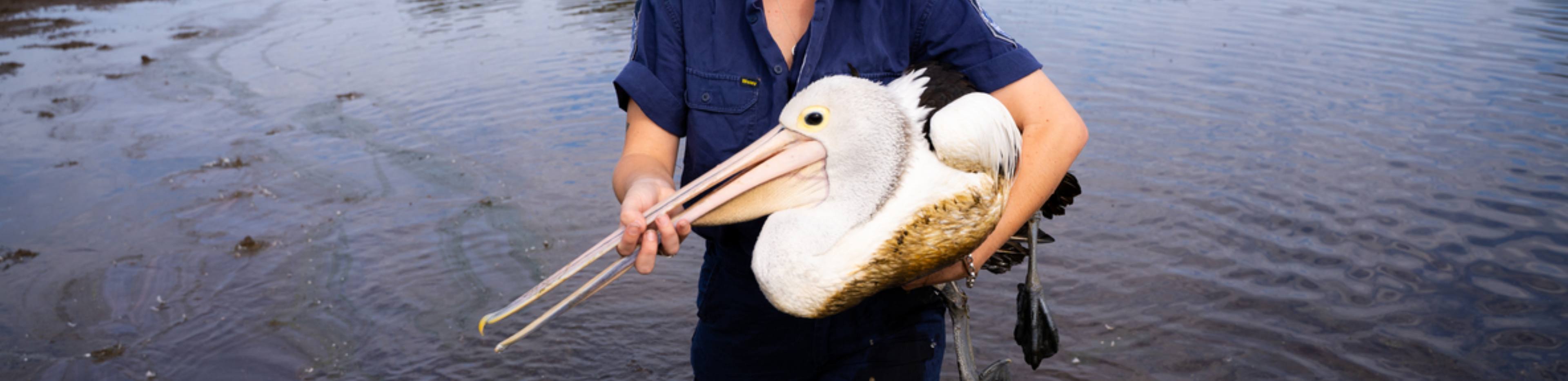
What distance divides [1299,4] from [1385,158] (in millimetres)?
7612

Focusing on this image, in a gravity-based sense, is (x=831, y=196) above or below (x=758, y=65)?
below

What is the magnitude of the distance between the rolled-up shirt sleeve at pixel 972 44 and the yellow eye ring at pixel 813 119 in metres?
0.40

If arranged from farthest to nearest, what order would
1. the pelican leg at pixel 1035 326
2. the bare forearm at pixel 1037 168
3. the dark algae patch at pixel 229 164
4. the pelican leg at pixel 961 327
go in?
the dark algae patch at pixel 229 164, the pelican leg at pixel 1035 326, the pelican leg at pixel 961 327, the bare forearm at pixel 1037 168

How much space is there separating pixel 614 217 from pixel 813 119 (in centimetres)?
421

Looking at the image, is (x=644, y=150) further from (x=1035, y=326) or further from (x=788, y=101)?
(x=1035, y=326)

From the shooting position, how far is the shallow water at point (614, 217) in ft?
14.1

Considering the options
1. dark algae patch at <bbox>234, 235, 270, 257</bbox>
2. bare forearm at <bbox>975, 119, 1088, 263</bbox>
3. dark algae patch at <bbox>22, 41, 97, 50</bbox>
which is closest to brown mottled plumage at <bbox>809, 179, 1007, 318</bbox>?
bare forearm at <bbox>975, 119, 1088, 263</bbox>

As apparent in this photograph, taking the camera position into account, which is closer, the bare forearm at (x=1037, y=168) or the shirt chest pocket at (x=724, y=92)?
the bare forearm at (x=1037, y=168)

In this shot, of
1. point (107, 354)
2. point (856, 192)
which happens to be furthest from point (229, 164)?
point (856, 192)

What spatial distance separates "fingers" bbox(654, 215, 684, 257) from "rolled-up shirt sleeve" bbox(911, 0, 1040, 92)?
807 mm

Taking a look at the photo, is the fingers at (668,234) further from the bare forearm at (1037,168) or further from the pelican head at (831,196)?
the bare forearm at (1037,168)

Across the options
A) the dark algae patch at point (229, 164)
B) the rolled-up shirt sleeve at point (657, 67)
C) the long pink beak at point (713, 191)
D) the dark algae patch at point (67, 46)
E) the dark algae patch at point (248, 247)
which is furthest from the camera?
the dark algae patch at point (67, 46)

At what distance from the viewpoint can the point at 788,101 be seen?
2.16m

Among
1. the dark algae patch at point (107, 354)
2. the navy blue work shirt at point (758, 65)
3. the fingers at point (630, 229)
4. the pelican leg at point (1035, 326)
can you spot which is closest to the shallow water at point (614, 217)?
the dark algae patch at point (107, 354)
